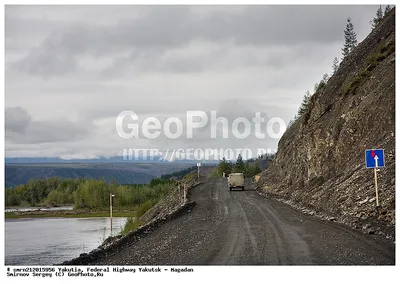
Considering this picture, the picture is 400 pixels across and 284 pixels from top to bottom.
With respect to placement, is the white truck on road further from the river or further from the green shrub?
the river

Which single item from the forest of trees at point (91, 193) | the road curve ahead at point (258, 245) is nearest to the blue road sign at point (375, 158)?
the road curve ahead at point (258, 245)

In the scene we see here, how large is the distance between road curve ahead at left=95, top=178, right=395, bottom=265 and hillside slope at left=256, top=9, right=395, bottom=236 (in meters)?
1.55

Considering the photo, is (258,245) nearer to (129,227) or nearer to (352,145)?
(352,145)

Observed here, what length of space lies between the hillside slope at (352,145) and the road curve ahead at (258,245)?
1.55 meters

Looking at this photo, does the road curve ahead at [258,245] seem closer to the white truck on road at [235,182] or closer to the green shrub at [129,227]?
the green shrub at [129,227]

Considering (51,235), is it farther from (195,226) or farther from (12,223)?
(195,226)

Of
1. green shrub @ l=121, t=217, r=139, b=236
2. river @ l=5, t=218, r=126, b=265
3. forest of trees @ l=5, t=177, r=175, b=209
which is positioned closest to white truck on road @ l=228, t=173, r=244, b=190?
green shrub @ l=121, t=217, r=139, b=236

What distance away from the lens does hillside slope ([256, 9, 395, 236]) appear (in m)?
18.7

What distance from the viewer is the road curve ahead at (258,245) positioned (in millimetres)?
11773

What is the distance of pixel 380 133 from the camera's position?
2534 centimetres

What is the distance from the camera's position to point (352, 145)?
29.2 m

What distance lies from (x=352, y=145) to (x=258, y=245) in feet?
56.8

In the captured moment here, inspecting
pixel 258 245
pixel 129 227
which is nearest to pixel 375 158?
pixel 258 245
